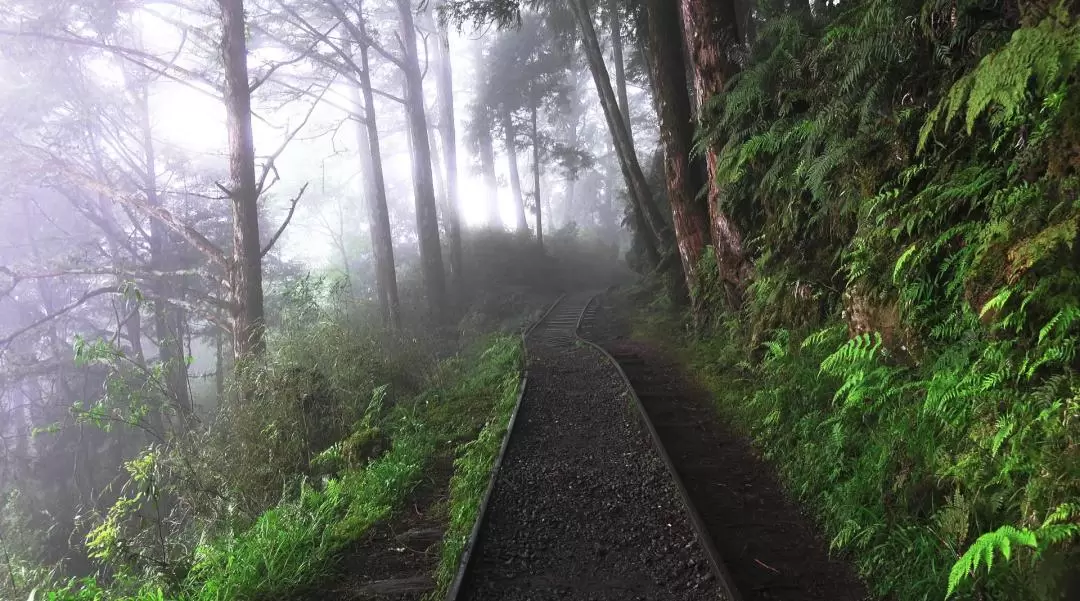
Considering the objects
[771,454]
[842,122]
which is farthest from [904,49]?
[771,454]

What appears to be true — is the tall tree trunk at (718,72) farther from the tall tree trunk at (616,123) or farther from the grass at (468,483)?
the tall tree trunk at (616,123)

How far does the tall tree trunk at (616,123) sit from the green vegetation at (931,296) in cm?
668

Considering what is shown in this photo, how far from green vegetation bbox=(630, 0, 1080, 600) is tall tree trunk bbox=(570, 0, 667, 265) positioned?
6679mm

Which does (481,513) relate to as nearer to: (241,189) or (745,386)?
(745,386)

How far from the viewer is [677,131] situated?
981 centimetres

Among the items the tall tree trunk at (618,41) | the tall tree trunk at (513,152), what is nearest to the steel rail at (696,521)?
the tall tree trunk at (618,41)

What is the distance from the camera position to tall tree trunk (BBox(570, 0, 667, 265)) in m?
12.3

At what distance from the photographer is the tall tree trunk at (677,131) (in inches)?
374

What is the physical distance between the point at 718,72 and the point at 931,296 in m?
4.95

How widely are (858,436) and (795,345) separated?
176cm

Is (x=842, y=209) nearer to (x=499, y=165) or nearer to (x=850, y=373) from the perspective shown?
(x=850, y=373)

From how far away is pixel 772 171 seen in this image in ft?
20.4

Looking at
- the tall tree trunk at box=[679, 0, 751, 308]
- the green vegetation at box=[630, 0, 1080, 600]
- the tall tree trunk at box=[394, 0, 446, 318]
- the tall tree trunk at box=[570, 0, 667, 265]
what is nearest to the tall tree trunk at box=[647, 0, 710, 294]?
the tall tree trunk at box=[679, 0, 751, 308]

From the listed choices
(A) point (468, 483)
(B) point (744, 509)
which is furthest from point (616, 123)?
(B) point (744, 509)
